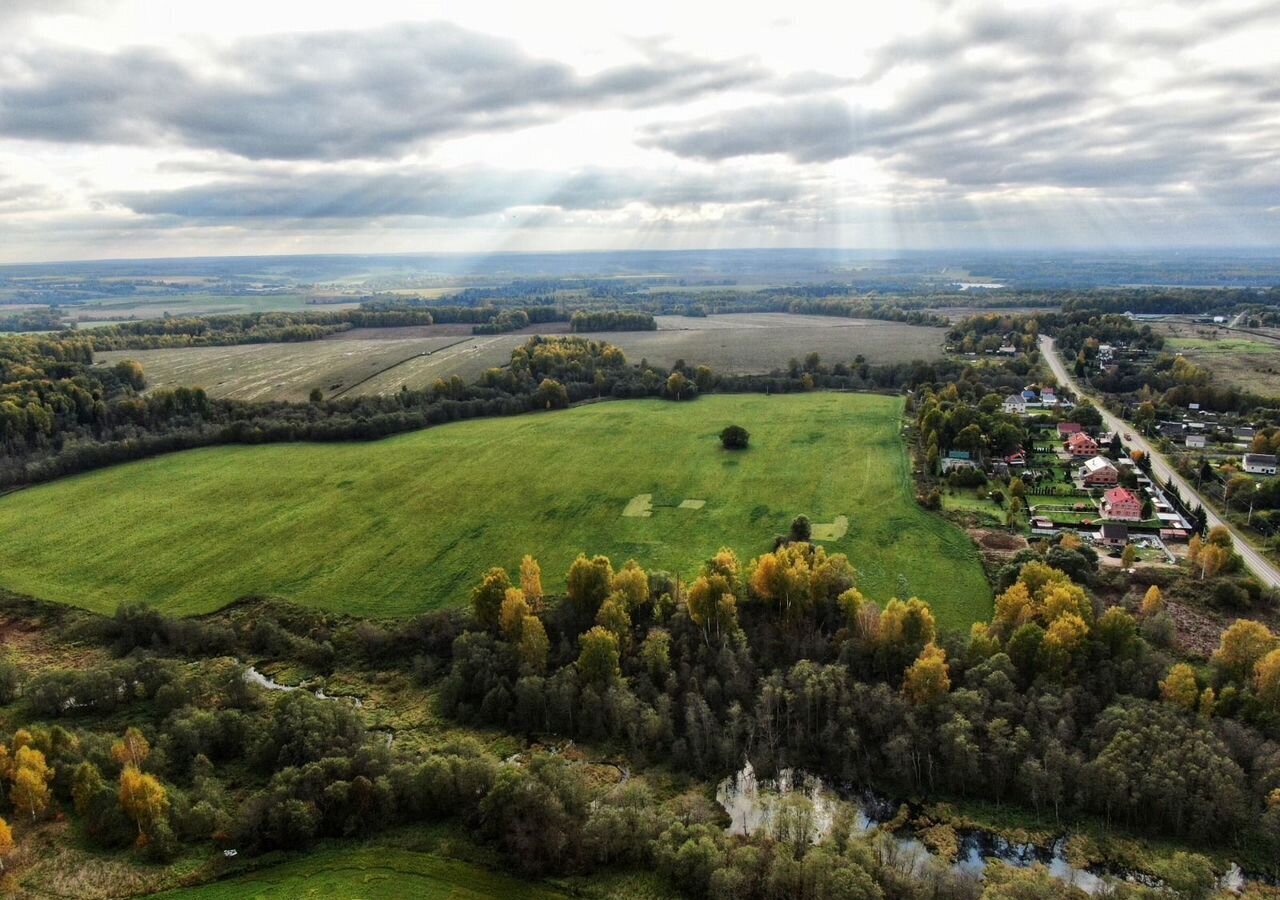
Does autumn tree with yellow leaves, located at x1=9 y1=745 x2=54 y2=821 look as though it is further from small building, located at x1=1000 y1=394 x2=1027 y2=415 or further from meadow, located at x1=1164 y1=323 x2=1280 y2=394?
meadow, located at x1=1164 y1=323 x2=1280 y2=394

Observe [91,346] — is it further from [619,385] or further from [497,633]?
[497,633]

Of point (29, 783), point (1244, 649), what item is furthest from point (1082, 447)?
point (29, 783)

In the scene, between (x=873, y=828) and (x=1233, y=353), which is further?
(x=1233, y=353)

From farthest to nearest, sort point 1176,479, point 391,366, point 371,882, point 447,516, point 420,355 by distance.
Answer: point 420,355, point 391,366, point 1176,479, point 447,516, point 371,882

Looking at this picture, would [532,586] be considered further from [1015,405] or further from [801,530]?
[1015,405]

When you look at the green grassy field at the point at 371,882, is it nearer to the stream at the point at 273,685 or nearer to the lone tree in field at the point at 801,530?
the stream at the point at 273,685

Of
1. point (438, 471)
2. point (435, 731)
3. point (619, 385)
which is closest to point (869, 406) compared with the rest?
point (619, 385)

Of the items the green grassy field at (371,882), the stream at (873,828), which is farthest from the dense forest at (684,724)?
the green grassy field at (371,882)
